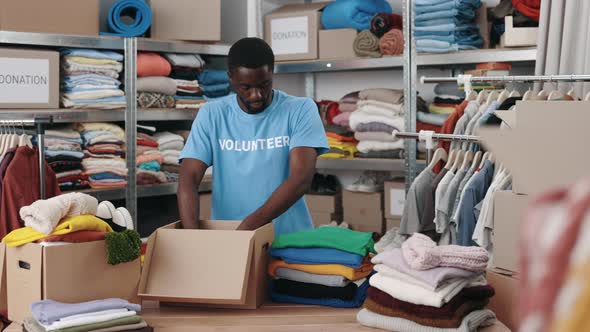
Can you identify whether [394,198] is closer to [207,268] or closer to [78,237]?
[207,268]

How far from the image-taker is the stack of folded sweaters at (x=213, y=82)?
4.41m

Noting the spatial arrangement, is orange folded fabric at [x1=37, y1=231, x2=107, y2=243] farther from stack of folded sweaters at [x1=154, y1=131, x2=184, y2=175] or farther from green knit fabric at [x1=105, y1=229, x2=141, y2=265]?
stack of folded sweaters at [x1=154, y1=131, x2=184, y2=175]

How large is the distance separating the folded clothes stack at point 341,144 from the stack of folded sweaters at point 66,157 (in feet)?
4.54

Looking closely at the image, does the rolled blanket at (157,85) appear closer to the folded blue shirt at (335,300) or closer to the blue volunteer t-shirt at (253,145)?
the blue volunteer t-shirt at (253,145)

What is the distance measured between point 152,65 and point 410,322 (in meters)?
2.83

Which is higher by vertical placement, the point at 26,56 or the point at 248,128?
the point at 26,56

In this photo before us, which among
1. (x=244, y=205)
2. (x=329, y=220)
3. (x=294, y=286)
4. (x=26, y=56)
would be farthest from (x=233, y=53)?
(x=329, y=220)

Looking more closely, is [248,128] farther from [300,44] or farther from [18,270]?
[300,44]

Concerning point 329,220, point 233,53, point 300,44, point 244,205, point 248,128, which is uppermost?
point 300,44

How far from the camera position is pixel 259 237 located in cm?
184

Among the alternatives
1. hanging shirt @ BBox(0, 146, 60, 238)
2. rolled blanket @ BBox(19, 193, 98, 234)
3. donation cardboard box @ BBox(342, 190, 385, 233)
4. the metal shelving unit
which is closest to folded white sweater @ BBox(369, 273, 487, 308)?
rolled blanket @ BBox(19, 193, 98, 234)

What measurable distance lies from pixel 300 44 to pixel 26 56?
1564 mm

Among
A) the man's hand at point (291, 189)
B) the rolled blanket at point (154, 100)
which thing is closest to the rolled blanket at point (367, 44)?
the rolled blanket at point (154, 100)

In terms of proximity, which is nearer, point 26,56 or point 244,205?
point 244,205
